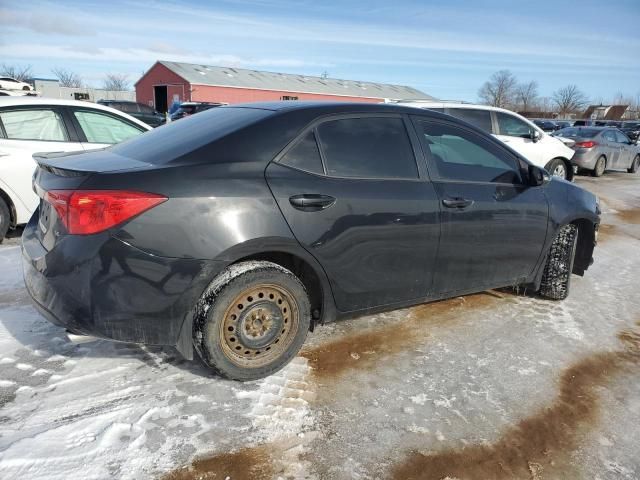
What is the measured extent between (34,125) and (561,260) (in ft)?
18.9

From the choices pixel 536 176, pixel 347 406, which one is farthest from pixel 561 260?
pixel 347 406

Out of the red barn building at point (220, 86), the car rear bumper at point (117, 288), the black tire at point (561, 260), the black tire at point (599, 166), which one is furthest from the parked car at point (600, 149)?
the red barn building at point (220, 86)

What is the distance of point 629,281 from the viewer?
5398 millimetres

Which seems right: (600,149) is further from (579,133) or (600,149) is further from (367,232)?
(367,232)

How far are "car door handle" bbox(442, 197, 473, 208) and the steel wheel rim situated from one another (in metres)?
1.29

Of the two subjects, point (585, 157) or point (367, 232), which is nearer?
point (367, 232)

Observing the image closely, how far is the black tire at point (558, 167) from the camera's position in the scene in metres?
11.3

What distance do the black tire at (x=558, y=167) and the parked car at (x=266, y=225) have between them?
8.13 metres

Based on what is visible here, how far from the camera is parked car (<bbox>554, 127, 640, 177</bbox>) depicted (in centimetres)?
1466

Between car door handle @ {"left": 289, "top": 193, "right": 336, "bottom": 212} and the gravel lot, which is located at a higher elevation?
car door handle @ {"left": 289, "top": 193, "right": 336, "bottom": 212}

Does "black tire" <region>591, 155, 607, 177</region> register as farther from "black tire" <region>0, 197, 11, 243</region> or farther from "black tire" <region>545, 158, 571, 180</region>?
"black tire" <region>0, 197, 11, 243</region>

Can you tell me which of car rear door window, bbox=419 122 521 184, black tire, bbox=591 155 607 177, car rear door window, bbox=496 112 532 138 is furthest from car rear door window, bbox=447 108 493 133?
black tire, bbox=591 155 607 177

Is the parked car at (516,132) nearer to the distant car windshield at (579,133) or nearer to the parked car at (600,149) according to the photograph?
the parked car at (600,149)

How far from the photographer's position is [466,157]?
12.8 ft
